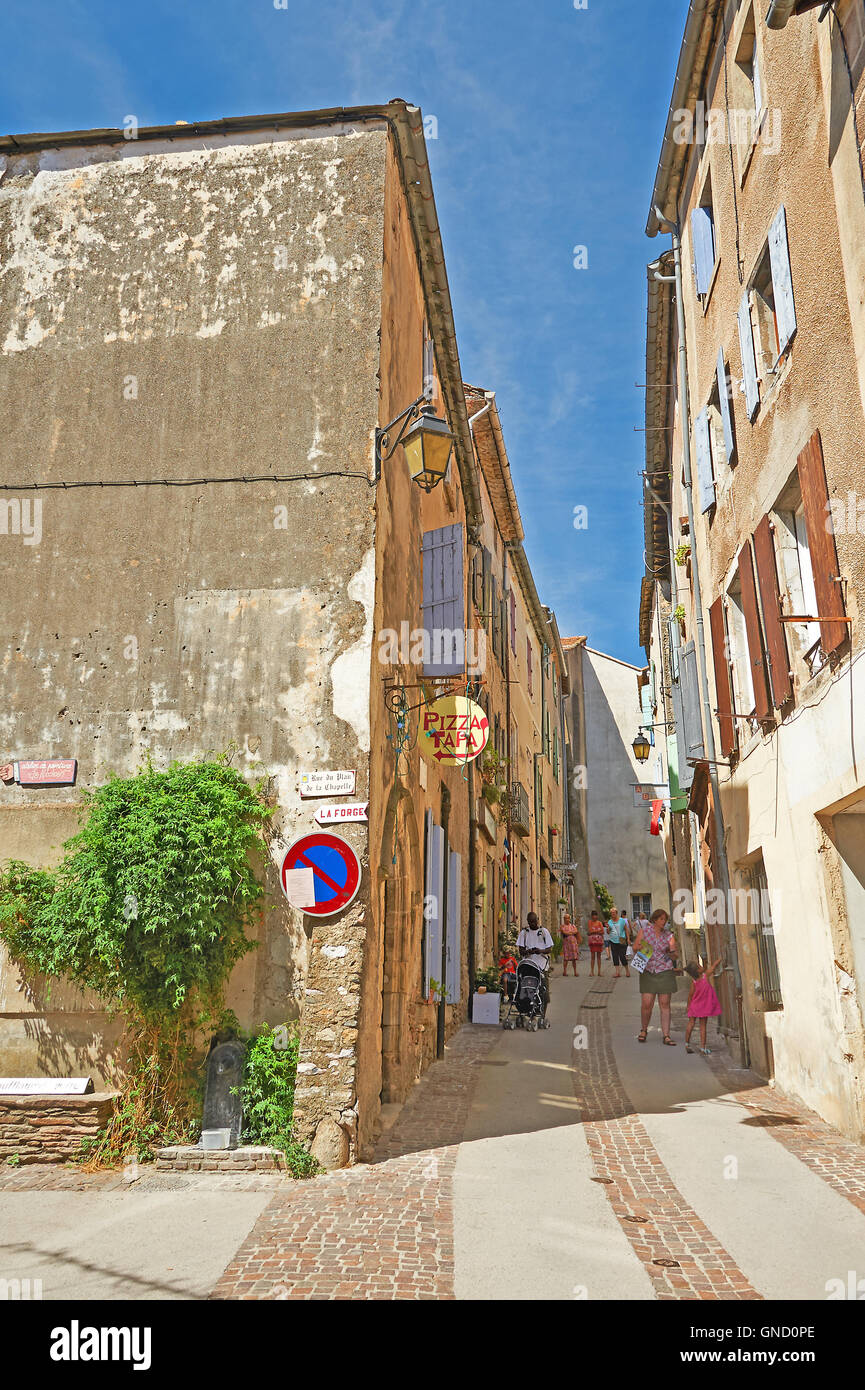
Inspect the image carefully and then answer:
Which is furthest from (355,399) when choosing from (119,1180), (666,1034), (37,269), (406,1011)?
(666,1034)

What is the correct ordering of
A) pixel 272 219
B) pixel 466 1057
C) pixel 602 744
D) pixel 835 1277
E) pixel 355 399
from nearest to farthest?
pixel 835 1277, pixel 355 399, pixel 272 219, pixel 466 1057, pixel 602 744

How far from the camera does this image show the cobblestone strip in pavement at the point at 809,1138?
6.56m

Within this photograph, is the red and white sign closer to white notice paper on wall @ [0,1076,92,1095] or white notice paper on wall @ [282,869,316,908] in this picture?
white notice paper on wall @ [282,869,316,908]

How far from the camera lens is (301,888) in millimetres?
7613

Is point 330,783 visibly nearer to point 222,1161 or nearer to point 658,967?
point 222,1161

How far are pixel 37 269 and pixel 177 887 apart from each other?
21.0 ft

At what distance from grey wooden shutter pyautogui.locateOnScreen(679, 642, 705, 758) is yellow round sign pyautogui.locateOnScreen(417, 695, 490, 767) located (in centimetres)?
455

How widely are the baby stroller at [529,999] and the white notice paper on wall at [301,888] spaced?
721 cm

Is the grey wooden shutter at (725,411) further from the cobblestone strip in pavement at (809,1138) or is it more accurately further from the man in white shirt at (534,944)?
the man in white shirt at (534,944)

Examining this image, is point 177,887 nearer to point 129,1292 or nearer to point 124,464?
point 129,1292

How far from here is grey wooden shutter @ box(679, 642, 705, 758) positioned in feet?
45.4

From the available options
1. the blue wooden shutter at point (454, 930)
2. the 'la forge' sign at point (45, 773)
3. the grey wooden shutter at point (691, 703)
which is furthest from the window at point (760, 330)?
the 'la forge' sign at point (45, 773)
